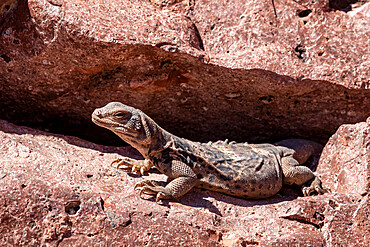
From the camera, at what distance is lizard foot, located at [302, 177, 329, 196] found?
14.0 ft

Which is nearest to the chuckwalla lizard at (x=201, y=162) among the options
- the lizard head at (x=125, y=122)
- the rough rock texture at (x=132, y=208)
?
the lizard head at (x=125, y=122)

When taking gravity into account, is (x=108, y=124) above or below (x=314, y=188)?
above

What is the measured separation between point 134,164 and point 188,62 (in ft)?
3.79

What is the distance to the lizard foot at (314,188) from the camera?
4.26 meters

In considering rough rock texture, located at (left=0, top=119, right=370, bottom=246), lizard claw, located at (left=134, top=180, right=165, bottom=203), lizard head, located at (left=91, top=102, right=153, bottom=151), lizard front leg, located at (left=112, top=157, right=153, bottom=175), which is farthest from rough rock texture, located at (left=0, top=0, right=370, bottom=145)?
lizard claw, located at (left=134, top=180, right=165, bottom=203)

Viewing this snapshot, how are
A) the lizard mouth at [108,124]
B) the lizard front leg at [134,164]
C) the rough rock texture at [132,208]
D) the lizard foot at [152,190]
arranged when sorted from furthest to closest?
the lizard front leg at [134,164] < the lizard mouth at [108,124] < the lizard foot at [152,190] < the rough rock texture at [132,208]

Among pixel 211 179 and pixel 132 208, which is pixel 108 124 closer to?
pixel 132 208

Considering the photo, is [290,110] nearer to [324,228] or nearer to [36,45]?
[324,228]

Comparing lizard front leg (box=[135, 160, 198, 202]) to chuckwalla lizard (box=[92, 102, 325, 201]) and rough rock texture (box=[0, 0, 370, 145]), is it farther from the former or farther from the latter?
rough rock texture (box=[0, 0, 370, 145])

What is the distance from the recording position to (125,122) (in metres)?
3.83

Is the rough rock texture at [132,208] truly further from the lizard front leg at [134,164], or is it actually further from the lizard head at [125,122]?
the lizard head at [125,122]

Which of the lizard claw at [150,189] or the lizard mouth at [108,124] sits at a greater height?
the lizard mouth at [108,124]

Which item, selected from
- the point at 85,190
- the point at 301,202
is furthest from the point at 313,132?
the point at 85,190

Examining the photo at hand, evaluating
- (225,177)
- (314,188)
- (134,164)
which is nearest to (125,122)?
(134,164)
